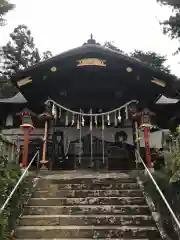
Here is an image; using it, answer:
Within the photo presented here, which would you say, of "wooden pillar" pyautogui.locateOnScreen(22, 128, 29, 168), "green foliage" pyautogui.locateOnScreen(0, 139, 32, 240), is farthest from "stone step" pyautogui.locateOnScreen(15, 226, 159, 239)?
"wooden pillar" pyautogui.locateOnScreen(22, 128, 29, 168)

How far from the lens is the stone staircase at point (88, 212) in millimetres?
5586

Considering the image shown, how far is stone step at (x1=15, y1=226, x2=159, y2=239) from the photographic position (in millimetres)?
5547

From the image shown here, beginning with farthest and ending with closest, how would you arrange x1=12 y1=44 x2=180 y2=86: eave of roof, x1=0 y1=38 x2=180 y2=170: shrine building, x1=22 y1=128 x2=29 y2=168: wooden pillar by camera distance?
x1=0 y1=38 x2=180 y2=170: shrine building, x1=12 y1=44 x2=180 y2=86: eave of roof, x1=22 y1=128 x2=29 y2=168: wooden pillar

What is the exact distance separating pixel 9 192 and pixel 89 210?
5.91 feet

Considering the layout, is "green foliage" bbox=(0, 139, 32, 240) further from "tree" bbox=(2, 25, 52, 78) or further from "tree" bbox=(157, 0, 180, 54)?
"tree" bbox=(2, 25, 52, 78)

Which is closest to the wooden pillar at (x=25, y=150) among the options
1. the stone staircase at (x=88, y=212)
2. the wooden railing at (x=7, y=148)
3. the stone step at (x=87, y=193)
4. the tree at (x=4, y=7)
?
the wooden railing at (x=7, y=148)

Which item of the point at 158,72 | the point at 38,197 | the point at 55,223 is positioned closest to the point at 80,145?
the point at 158,72

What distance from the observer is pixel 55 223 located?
5926 millimetres

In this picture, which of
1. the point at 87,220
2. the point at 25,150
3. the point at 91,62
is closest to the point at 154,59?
the point at 91,62

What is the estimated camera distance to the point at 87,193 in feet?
23.3

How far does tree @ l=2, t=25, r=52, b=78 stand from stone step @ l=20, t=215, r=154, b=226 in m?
28.4

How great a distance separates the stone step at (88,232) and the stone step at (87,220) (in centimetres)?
23

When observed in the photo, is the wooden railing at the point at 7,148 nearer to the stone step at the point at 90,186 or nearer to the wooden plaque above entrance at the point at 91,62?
the stone step at the point at 90,186

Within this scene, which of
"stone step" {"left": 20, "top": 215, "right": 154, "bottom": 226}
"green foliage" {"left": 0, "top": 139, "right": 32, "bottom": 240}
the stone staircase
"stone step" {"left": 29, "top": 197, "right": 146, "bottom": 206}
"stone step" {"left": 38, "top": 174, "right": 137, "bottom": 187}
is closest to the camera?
"green foliage" {"left": 0, "top": 139, "right": 32, "bottom": 240}
